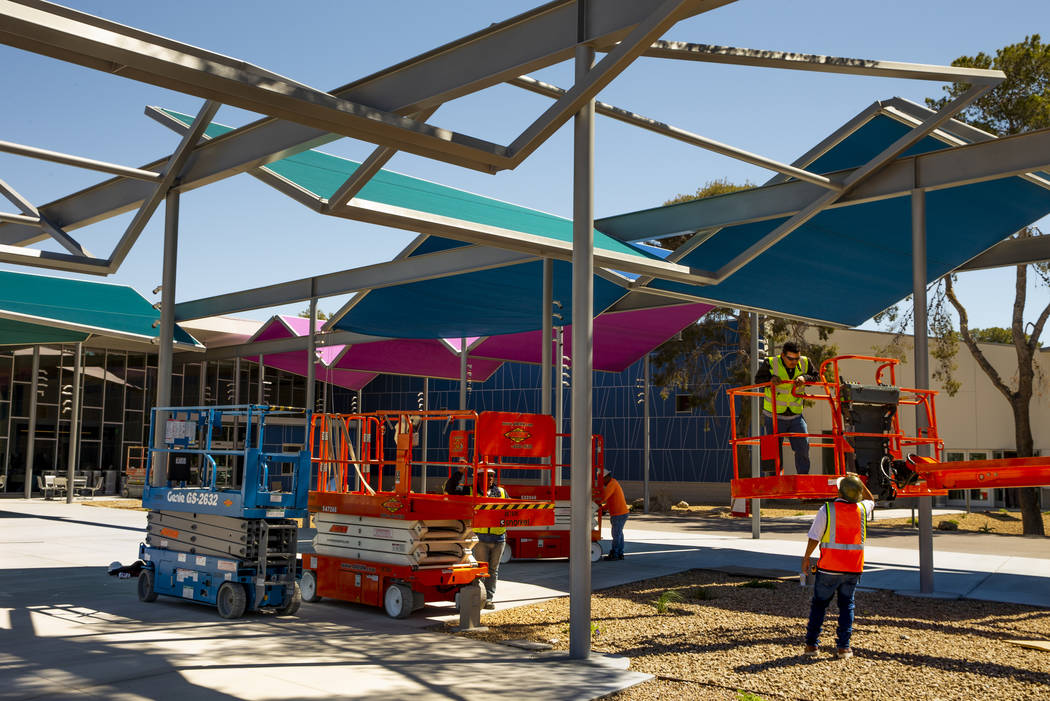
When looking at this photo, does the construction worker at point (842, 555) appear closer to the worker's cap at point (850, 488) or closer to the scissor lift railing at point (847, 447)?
the worker's cap at point (850, 488)

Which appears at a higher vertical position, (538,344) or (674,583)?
(538,344)

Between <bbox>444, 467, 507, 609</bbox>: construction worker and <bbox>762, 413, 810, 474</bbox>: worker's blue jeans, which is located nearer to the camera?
<bbox>762, 413, 810, 474</bbox>: worker's blue jeans

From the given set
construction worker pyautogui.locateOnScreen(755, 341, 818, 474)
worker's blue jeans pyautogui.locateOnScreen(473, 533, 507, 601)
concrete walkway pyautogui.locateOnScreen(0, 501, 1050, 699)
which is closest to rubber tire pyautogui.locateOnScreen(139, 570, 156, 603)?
concrete walkway pyautogui.locateOnScreen(0, 501, 1050, 699)

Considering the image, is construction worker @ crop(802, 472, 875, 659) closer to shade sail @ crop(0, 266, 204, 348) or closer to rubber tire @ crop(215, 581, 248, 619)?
rubber tire @ crop(215, 581, 248, 619)

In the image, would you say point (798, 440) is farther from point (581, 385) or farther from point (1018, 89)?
point (1018, 89)

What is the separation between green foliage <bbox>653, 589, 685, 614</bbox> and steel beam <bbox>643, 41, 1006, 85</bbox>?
6.69 metres

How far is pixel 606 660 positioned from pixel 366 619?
11.9 ft

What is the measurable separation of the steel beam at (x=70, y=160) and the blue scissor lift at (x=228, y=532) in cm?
363

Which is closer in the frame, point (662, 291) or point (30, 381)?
point (662, 291)

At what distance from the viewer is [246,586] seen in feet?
36.1

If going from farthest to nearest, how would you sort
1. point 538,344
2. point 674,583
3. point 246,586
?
point 538,344 → point 674,583 → point 246,586

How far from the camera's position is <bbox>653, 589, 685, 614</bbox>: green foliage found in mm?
11727

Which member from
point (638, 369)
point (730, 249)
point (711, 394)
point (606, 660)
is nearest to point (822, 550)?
point (606, 660)

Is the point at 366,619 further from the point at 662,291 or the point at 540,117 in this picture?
the point at 662,291
